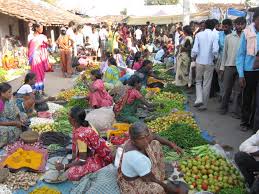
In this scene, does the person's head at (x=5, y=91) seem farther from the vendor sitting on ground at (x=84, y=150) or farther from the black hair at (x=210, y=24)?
the black hair at (x=210, y=24)

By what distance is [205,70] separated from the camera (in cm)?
760

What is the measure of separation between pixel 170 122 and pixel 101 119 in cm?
125

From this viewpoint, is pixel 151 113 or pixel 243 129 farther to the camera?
pixel 151 113

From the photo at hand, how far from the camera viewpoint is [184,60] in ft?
30.5

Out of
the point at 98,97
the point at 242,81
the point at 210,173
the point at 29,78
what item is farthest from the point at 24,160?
the point at 242,81

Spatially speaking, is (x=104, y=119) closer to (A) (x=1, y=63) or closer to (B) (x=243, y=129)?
(B) (x=243, y=129)

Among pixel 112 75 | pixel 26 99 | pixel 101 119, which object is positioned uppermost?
pixel 112 75

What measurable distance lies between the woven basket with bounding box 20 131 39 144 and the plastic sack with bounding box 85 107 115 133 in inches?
42.1

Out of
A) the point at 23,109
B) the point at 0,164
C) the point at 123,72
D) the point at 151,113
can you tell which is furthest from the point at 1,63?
the point at 0,164

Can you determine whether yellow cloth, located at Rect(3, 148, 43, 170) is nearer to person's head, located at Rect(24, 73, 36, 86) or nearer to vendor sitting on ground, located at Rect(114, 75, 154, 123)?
vendor sitting on ground, located at Rect(114, 75, 154, 123)

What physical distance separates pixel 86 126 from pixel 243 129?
125 inches

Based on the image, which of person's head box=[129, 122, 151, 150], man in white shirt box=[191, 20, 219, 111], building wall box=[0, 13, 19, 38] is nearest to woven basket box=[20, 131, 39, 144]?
person's head box=[129, 122, 151, 150]

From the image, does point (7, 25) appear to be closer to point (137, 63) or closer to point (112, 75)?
point (137, 63)

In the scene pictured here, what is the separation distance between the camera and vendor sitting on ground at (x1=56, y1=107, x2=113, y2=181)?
4.20 metres
